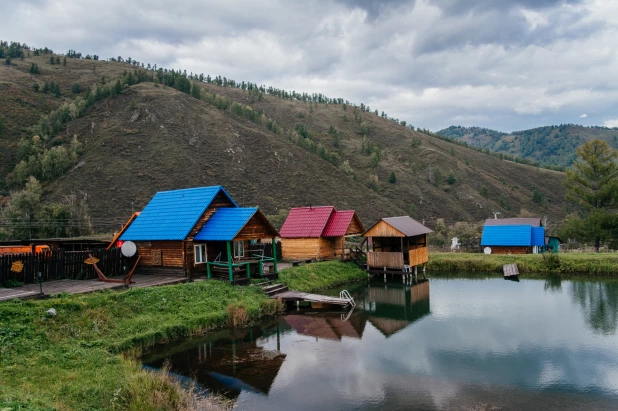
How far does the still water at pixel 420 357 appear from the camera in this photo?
1150 centimetres

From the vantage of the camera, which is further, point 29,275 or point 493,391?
point 29,275

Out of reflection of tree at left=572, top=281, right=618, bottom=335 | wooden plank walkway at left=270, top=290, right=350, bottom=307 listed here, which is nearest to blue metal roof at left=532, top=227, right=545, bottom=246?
reflection of tree at left=572, top=281, right=618, bottom=335

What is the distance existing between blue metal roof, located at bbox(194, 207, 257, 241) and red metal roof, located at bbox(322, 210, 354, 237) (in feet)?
36.7

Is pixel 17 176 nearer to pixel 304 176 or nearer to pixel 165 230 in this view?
pixel 304 176

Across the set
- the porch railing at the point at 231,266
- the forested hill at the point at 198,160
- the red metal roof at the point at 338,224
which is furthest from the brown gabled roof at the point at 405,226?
the forested hill at the point at 198,160

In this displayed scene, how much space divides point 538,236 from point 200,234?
113 feet

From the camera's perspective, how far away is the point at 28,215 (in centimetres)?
4503

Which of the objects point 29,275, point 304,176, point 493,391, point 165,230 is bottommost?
point 493,391

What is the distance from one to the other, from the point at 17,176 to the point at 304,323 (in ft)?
178

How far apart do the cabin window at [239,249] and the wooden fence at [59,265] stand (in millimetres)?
5844

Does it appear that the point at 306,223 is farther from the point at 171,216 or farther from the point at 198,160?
the point at 198,160

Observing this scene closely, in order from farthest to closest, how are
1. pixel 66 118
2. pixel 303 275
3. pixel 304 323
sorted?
pixel 66 118, pixel 303 275, pixel 304 323

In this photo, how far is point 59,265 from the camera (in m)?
21.3

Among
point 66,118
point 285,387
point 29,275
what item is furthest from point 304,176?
point 285,387
